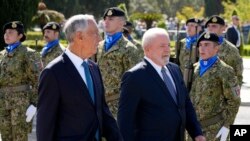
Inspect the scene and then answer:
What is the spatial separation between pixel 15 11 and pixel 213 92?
18.3 m

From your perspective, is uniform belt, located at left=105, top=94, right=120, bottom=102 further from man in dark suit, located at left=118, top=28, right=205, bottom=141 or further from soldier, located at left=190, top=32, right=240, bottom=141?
man in dark suit, located at left=118, top=28, right=205, bottom=141

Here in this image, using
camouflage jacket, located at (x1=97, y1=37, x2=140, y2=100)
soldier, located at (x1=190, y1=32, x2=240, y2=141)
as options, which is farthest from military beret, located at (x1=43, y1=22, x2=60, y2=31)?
soldier, located at (x1=190, y1=32, x2=240, y2=141)

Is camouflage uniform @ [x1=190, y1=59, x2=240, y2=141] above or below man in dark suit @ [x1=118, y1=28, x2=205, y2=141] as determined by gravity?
below

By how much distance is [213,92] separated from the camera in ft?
24.6

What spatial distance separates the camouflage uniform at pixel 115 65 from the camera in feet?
28.5

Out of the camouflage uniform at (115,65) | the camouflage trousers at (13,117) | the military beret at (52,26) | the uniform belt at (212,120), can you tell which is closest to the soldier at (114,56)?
the camouflage uniform at (115,65)

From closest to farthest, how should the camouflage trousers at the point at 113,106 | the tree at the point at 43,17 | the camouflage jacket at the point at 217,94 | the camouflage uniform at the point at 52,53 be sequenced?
the camouflage jacket at the point at 217,94, the camouflage trousers at the point at 113,106, the camouflage uniform at the point at 52,53, the tree at the point at 43,17

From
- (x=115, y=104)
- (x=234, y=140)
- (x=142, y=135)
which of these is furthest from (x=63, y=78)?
(x=115, y=104)

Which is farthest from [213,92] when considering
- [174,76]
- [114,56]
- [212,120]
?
[114,56]

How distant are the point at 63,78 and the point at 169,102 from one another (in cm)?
114

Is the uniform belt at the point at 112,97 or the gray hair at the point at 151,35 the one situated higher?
the gray hair at the point at 151,35

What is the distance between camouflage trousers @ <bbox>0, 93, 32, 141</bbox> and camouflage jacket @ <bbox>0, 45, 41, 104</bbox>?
11cm

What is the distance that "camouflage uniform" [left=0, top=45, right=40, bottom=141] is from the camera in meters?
8.96

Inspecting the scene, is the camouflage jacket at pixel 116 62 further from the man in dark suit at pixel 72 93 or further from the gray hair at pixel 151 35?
the man in dark suit at pixel 72 93
